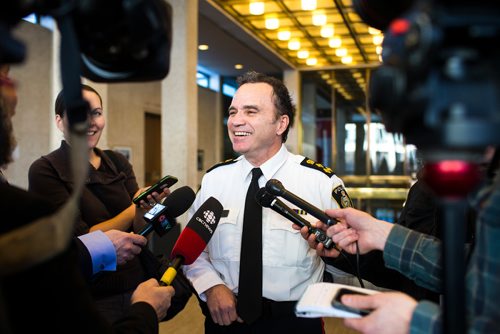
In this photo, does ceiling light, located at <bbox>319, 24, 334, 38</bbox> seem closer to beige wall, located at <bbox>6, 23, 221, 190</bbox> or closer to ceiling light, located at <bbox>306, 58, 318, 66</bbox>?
ceiling light, located at <bbox>306, 58, 318, 66</bbox>

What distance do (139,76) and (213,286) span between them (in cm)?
111

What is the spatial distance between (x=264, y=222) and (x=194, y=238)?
430 millimetres

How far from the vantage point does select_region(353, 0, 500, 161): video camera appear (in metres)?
0.48

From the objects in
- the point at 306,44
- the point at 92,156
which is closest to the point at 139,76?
the point at 92,156

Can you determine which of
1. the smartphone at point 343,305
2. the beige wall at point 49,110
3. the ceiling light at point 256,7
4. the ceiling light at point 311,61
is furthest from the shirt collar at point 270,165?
the ceiling light at point 311,61

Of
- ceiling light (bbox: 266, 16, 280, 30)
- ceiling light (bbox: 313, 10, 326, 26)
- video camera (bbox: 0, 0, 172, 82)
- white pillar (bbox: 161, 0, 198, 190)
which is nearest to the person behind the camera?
video camera (bbox: 0, 0, 172, 82)

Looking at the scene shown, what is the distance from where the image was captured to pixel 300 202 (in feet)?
4.78

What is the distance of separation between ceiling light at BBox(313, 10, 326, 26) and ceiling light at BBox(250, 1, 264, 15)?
86cm

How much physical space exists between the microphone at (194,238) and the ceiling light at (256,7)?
5.23 m

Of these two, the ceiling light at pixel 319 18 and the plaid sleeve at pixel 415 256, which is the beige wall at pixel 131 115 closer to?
the ceiling light at pixel 319 18

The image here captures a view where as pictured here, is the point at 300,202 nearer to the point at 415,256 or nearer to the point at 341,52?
the point at 415,256

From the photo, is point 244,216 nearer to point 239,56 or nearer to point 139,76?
point 139,76

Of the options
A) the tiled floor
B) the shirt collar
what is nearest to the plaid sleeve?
the shirt collar

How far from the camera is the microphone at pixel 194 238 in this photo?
4.25 feet
